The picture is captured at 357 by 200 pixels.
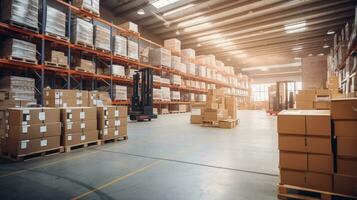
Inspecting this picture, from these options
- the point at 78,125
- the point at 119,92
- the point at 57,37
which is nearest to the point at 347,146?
the point at 78,125

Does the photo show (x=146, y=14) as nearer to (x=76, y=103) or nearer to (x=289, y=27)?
(x=76, y=103)

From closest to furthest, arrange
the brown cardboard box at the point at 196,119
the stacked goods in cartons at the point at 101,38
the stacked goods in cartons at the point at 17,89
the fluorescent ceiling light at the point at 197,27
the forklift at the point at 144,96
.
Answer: the stacked goods in cartons at the point at 17,89
the brown cardboard box at the point at 196,119
the stacked goods in cartons at the point at 101,38
the forklift at the point at 144,96
the fluorescent ceiling light at the point at 197,27

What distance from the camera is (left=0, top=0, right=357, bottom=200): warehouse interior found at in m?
2.10

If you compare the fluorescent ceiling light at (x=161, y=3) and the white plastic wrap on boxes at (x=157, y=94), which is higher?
the fluorescent ceiling light at (x=161, y=3)

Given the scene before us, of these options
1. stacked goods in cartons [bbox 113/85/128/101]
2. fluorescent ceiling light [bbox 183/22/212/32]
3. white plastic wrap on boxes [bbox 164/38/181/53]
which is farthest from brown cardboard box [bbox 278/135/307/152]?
white plastic wrap on boxes [bbox 164/38/181/53]

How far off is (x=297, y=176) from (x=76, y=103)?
748 cm

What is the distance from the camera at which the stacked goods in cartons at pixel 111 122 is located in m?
4.77

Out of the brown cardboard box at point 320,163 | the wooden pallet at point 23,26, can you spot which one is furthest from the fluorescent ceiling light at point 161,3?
the brown cardboard box at point 320,163

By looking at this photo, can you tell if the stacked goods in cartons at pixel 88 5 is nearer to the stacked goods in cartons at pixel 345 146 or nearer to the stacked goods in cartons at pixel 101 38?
the stacked goods in cartons at pixel 101 38

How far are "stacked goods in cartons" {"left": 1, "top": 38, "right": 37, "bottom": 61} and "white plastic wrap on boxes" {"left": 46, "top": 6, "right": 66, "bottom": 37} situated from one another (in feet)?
3.22

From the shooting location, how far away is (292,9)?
11531 millimetres

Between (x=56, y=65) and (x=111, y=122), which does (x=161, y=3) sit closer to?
(x=56, y=65)

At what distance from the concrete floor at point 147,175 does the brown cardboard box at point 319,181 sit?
0.37 meters

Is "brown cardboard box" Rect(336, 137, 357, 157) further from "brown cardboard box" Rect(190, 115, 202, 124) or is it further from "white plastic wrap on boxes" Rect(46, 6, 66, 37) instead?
"white plastic wrap on boxes" Rect(46, 6, 66, 37)
